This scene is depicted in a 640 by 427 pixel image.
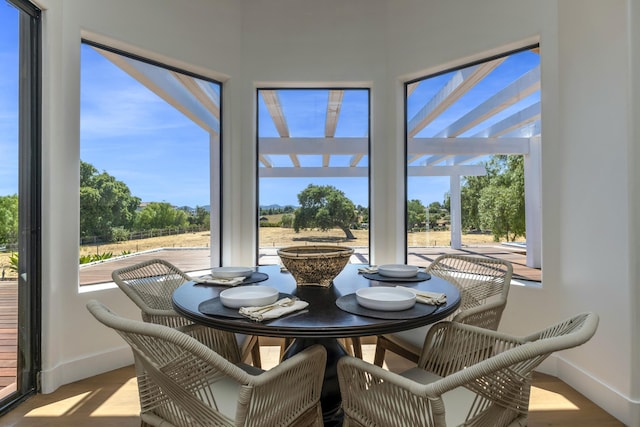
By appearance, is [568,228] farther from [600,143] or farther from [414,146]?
[414,146]

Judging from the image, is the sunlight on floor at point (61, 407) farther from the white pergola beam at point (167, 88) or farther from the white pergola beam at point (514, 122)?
the white pergola beam at point (514, 122)

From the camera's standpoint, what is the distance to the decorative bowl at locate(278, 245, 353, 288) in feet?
5.36

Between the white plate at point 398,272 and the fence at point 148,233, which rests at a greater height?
the fence at point 148,233

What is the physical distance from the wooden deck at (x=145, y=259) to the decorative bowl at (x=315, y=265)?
1783 millimetres

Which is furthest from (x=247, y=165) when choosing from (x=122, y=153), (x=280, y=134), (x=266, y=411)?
(x=266, y=411)

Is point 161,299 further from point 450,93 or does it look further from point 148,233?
point 450,93

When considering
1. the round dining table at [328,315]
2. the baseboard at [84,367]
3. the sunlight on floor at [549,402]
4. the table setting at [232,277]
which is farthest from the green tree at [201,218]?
the sunlight on floor at [549,402]

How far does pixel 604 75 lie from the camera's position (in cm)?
207

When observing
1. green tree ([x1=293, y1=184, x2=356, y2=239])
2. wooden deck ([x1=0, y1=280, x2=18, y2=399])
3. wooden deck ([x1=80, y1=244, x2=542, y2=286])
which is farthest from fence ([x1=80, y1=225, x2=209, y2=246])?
green tree ([x1=293, y1=184, x2=356, y2=239])

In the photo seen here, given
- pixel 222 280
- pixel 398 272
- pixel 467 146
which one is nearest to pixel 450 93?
pixel 467 146

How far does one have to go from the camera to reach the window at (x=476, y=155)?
2.87 m

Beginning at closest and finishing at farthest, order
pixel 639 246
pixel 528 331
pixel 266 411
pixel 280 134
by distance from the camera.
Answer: pixel 266 411 → pixel 639 246 → pixel 528 331 → pixel 280 134

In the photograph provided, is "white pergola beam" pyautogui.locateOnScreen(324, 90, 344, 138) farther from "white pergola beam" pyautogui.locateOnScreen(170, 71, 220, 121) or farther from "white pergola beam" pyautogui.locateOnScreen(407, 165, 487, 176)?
"white pergola beam" pyautogui.locateOnScreen(170, 71, 220, 121)

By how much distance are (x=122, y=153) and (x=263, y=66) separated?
1.51 m
